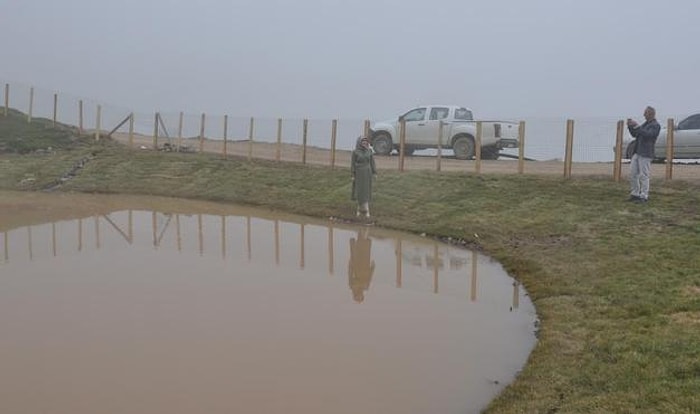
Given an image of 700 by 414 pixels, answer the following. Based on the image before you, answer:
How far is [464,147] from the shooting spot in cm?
2091

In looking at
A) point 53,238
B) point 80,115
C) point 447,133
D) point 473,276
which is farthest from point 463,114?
point 80,115

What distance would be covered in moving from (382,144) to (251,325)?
16.0 metres

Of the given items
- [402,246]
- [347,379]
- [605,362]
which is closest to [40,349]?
[347,379]

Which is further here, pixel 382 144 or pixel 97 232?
pixel 382 144

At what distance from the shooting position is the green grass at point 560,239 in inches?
204

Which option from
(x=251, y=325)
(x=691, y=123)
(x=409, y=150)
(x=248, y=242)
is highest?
(x=691, y=123)

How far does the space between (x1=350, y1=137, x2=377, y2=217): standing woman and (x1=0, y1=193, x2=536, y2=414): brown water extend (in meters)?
1.93

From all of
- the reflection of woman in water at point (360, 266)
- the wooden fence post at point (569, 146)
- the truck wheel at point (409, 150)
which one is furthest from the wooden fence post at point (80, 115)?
the wooden fence post at point (569, 146)

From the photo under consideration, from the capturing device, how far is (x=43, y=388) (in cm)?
520

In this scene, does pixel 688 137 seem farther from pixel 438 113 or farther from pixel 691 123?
pixel 438 113

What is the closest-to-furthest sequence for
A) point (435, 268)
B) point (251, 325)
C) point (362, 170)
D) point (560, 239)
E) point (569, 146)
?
point (251, 325)
point (435, 268)
point (560, 239)
point (362, 170)
point (569, 146)

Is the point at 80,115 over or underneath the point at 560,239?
over

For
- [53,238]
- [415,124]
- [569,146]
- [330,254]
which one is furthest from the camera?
[415,124]

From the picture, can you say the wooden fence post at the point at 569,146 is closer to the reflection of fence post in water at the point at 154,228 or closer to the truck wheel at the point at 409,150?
the truck wheel at the point at 409,150
